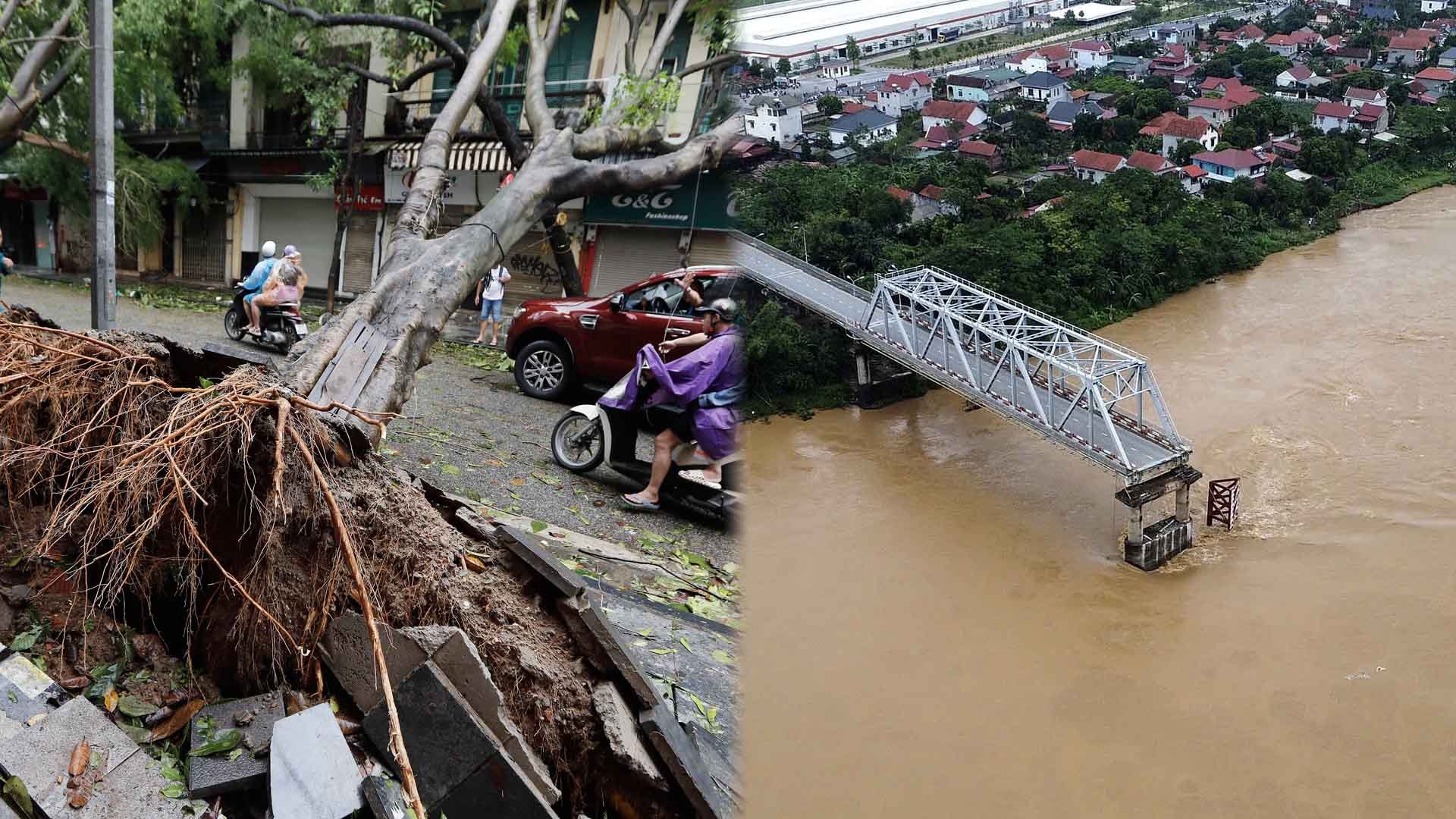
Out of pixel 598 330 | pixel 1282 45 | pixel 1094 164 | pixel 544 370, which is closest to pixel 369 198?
pixel 544 370

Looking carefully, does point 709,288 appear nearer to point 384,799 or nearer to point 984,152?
point 384,799

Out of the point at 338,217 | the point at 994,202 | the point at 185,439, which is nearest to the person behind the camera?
the point at 185,439

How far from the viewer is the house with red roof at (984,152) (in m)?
17.3

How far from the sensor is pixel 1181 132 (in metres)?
19.0

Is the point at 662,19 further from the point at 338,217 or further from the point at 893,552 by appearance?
the point at 893,552

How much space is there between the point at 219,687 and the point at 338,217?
10.3 metres

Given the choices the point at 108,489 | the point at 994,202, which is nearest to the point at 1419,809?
the point at 108,489

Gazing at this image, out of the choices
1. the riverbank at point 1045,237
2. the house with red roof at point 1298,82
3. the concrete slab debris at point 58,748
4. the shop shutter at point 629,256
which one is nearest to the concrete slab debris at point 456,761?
the concrete slab debris at point 58,748

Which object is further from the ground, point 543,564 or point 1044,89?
point 1044,89

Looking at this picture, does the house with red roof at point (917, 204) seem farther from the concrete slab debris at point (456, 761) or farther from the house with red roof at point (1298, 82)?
the concrete slab debris at point (456, 761)

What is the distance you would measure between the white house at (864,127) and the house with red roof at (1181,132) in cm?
524

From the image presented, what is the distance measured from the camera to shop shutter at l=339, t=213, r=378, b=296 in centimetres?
1326

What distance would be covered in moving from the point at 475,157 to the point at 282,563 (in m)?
9.42

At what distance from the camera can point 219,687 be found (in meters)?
2.93
